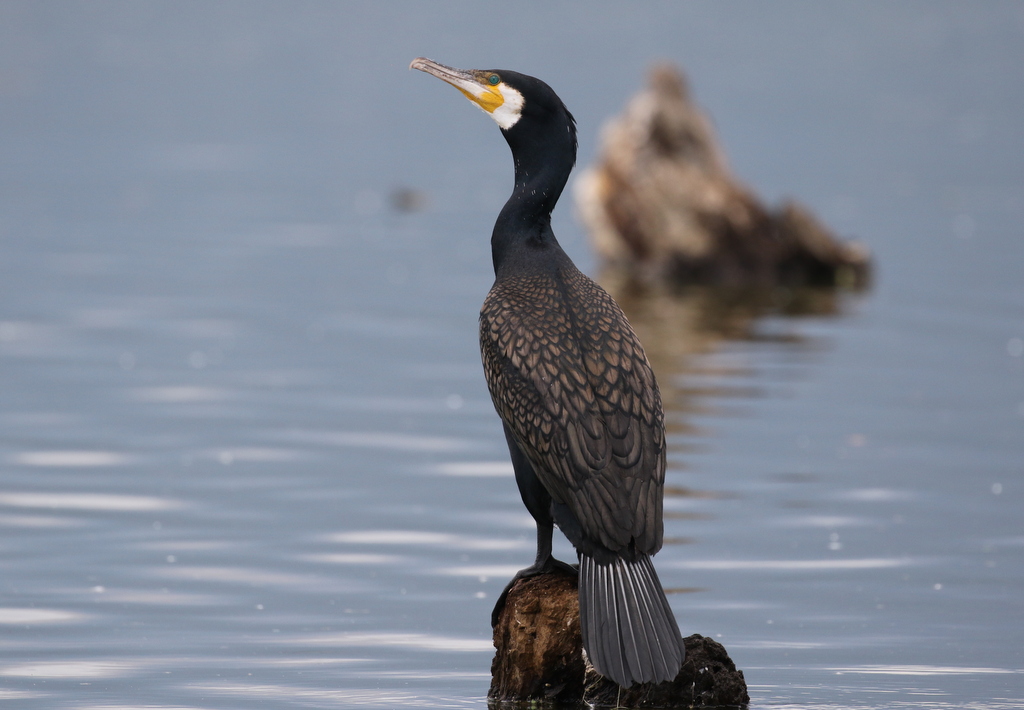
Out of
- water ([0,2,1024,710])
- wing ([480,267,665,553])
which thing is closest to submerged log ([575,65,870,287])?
water ([0,2,1024,710])

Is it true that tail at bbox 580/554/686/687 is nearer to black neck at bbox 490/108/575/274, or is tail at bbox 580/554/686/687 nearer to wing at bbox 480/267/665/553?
wing at bbox 480/267/665/553

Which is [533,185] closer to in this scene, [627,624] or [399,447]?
[627,624]

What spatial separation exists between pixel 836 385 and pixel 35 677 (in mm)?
7385

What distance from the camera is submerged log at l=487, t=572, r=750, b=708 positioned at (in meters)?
5.89

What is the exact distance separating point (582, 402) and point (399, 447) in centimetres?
474

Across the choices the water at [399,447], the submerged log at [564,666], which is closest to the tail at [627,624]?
the submerged log at [564,666]

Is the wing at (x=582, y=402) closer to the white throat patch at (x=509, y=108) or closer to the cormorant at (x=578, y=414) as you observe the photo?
the cormorant at (x=578, y=414)

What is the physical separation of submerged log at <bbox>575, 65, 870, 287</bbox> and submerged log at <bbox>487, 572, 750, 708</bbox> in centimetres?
1163

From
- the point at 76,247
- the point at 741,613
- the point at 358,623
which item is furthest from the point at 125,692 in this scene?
the point at 76,247

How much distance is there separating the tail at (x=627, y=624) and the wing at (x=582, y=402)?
0.10m

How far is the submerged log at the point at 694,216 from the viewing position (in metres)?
17.5

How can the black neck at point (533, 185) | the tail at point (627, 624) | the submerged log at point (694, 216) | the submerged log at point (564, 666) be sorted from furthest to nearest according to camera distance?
the submerged log at point (694, 216)
the black neck at point (533, 185)
the submerged log at point (564, 666)
the tail at point (627, 624)

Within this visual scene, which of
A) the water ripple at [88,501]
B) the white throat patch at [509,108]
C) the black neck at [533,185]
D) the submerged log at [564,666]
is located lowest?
the submerged log at [564,666]

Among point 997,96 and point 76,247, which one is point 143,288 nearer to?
point 76,247
